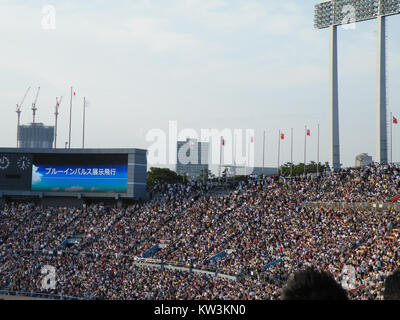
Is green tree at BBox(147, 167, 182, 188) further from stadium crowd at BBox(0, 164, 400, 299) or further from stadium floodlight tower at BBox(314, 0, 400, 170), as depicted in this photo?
stadium floodlight tower at BBox(314, 0, 400, 170)

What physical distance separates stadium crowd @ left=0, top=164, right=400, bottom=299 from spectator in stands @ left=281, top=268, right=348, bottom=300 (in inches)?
884

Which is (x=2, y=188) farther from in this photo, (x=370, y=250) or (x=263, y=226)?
(x=370, y=250)

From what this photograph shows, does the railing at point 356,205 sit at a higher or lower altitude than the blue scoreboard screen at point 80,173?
lower

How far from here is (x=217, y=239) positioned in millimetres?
40375

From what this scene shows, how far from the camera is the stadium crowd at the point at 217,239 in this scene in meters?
31.6

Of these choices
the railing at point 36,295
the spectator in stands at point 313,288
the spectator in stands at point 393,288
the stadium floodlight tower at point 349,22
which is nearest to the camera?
the spectator in stands at point 313,288

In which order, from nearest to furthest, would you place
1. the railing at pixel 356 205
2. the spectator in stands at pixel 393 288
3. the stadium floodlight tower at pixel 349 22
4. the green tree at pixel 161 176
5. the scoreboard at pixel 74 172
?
the spectator in stands at pixel 393 288 → the railing at pixel 356 205 → the stadium floodlight tower at pixel 349 22 → the scoreboard at pixel 74 172 → the green tree at pixel 161 176

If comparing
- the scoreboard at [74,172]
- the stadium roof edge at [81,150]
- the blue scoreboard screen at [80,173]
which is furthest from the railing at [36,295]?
the stadium roof edge at [81,150]

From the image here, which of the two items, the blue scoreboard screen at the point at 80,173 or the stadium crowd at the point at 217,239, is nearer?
the stadium crowd at the point at 217,239

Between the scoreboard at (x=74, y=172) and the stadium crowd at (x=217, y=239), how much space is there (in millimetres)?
1861

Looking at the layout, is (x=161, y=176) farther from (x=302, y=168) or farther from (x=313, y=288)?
(x=313, y=288)

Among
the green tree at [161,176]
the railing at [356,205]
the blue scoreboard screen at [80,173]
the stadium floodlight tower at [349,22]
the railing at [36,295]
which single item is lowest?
the railing at [36,295]

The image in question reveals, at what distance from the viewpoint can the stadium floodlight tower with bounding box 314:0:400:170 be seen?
46719 millimetres

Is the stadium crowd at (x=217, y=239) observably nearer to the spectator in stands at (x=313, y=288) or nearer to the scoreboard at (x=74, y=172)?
the scoreboard at (x=74, y=172)
